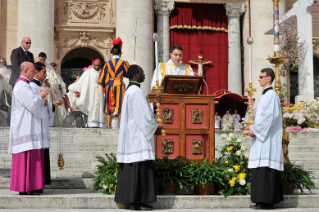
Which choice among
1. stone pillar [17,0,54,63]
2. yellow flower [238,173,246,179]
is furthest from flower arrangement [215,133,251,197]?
stone pillar [17,0,54,63]

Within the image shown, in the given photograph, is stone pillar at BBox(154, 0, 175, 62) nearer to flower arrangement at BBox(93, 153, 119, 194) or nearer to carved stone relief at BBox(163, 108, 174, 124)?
carved stone relief at BBox(163, 108, 174, 124)

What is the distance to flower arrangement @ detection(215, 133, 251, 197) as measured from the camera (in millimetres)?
8266

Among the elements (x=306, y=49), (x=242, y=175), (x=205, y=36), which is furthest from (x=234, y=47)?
(x=242, y=175)

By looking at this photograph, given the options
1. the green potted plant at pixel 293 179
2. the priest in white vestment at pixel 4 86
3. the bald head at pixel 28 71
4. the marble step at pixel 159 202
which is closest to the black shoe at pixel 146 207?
the marble step at pixel 159 202

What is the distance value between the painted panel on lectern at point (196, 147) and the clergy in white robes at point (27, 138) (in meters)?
2.20

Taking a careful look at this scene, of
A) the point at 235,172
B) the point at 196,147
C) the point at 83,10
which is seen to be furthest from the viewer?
the point at 83,10

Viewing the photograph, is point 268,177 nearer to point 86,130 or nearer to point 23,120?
point 23,120

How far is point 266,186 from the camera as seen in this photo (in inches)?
308

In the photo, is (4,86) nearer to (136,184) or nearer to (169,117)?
(169,117)

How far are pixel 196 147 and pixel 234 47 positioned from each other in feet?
56.3

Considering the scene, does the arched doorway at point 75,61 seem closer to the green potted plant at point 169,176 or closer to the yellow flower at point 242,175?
the green potted plant at point 169,176

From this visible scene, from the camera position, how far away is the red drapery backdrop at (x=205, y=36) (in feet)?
83.7

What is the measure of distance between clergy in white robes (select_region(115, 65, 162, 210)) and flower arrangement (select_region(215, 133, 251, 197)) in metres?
1.23

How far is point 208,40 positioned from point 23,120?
18.2 m
